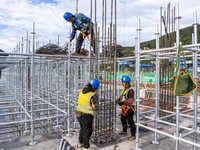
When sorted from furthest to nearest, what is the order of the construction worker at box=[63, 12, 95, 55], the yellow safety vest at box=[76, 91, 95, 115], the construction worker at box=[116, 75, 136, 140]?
1. the construction worker at box=[63, 12, 95, 55]
2. the construction worker at box=[116, 75, 136, 140]
3. the yellow safety vest at box=[76, 91, 95, 115]

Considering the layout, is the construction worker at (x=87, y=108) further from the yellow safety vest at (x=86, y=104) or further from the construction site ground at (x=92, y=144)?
the construction site ground at (x=92, y=144)

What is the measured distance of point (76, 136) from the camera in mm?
5402

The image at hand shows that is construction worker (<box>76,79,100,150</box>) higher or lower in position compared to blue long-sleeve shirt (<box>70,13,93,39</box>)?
lower

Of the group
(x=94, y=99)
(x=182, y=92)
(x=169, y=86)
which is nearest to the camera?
(x=182, y=92)

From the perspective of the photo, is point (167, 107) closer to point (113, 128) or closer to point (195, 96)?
point (113, 128)

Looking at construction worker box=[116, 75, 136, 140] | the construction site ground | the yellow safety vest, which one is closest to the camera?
the yellow safety vest

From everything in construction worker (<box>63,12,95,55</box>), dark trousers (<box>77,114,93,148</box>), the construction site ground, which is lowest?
the construction site ground

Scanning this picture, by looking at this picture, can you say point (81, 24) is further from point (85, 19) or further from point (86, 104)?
point (86, 104)

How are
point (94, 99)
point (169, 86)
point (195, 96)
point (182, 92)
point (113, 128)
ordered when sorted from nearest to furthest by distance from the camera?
point (182, 92), point (195, 96), point (94, 99), point (113, 128), point (169, 86)

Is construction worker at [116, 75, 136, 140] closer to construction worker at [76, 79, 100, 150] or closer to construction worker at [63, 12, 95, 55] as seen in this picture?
construction worker at [76, 79, 100, 150]

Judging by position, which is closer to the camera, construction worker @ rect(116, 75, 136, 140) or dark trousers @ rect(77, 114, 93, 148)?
dark trousers @ rect(77, 114, 93, 148)

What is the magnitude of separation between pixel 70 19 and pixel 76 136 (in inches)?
132

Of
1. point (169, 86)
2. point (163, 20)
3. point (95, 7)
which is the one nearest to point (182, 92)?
point (95, 7)

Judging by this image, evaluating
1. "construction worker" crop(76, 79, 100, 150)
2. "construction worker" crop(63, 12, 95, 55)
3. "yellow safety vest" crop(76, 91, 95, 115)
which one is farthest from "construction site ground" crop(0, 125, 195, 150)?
"construction worker" crop(63, 12, 95, 55)
